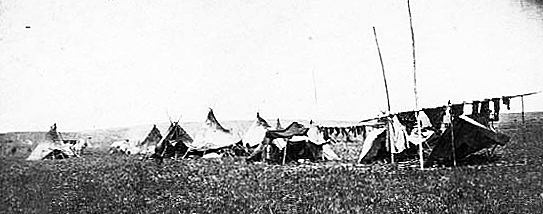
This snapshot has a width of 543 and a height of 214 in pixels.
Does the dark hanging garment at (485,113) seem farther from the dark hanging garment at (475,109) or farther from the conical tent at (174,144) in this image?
the conical tent at (174,144)

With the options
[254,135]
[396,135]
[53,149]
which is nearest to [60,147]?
[53,149]

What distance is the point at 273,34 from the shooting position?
3.66 meters

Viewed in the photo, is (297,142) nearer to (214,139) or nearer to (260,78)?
(214,139)

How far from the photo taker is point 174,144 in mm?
9383

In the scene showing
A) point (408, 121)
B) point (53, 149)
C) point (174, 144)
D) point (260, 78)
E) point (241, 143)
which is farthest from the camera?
point (241, 143)

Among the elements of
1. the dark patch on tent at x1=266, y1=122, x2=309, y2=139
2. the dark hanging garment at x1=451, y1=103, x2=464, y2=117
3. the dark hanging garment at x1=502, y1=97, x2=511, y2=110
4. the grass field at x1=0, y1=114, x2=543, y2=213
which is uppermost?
the dark hanging garment at x1=502, y1=97, x2=511, y2=110

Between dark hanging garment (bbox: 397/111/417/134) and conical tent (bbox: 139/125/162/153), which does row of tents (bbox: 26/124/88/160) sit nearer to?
conical tent (bbox: 139/125/162/153)

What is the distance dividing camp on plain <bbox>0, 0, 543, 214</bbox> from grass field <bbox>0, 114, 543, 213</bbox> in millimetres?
13

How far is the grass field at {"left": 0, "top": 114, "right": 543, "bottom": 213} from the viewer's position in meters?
3.04

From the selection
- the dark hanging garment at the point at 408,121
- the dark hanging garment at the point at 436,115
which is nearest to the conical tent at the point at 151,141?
the dark hanging garment at the point at 408,121

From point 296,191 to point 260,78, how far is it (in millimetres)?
820

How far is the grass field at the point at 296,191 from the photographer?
9.98 ft

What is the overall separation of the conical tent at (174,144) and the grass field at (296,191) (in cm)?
445

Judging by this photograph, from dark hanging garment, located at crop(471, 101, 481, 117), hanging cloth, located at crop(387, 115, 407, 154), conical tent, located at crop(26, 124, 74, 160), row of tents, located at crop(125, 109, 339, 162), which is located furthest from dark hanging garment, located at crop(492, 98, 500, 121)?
conical tent, located at crop(26, 124, 74, 160)
